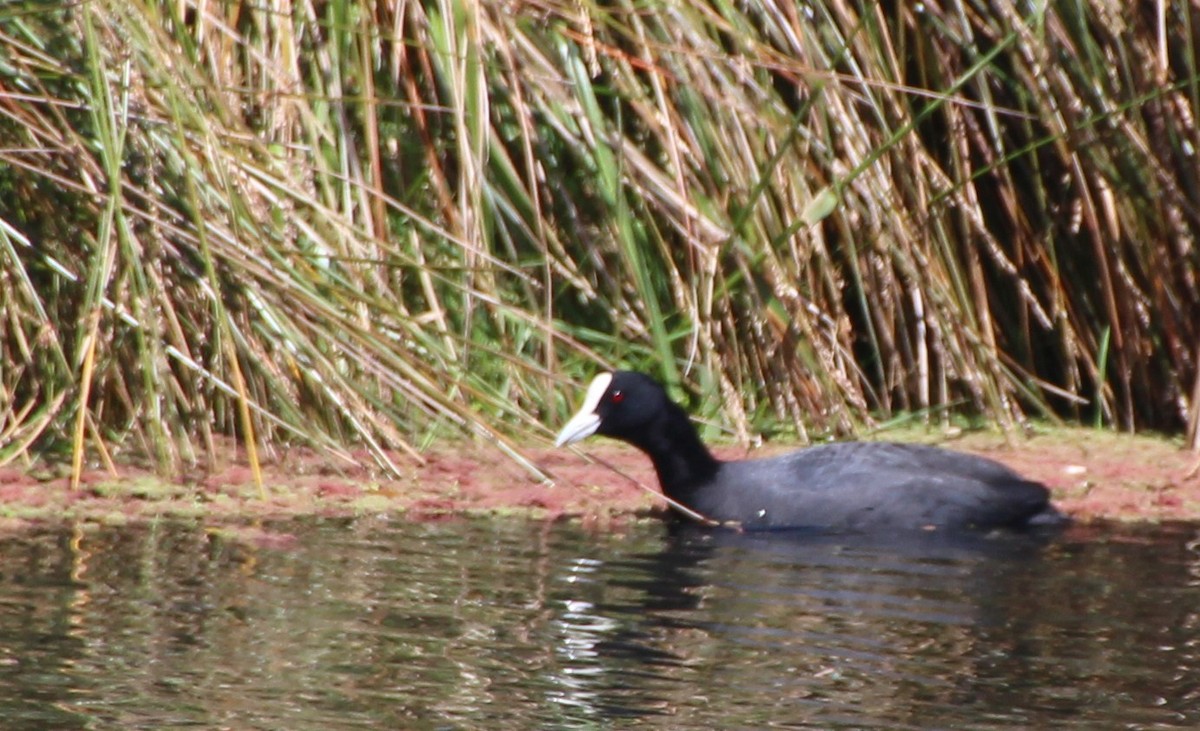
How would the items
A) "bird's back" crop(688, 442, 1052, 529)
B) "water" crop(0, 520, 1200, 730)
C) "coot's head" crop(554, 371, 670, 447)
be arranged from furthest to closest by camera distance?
1. "coot's head" crop(554, 371, 670, 447)
2. "bird's back" crop(688, 442, 1052, 529)
3. "water" crop(0, 520, 1200, 730)

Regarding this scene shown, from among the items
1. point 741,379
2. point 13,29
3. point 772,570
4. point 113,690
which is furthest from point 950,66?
point 113,690

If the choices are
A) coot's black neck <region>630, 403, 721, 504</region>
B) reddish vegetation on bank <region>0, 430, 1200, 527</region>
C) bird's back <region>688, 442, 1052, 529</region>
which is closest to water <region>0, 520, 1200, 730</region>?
reddish vegetation on bank <region>0, 430, 1200, 527</region>

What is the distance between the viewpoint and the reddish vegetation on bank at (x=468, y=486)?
531 cm

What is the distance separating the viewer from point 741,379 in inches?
265

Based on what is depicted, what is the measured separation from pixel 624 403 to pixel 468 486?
1.75ft

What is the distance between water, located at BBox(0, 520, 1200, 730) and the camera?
3545mm

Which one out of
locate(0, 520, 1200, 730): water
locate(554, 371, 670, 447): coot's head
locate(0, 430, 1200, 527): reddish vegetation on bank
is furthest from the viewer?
locate(554, 371, 670, 447): coot's head

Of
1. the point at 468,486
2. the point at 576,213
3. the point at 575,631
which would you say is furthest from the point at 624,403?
the point at 575,631

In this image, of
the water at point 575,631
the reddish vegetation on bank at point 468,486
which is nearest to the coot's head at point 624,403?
the reddish vegetation on bank at point 468,486

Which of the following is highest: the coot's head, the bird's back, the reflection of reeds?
the reflection of reeds

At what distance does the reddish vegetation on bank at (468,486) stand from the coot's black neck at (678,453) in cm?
9

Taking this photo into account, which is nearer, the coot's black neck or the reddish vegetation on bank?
the reddish vegetation on bank

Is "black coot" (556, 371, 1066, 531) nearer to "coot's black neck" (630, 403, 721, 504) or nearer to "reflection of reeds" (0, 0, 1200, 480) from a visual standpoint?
"coot's black neck" (630, 403, 721, 504)

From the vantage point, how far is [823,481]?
19.2 ft
